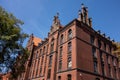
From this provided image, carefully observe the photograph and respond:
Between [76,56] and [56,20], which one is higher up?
[56,20]

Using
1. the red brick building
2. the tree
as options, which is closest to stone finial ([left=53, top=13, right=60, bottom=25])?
the red brick building

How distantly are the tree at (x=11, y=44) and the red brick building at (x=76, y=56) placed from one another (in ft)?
23.8

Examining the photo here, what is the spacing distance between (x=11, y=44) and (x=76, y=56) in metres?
11.4

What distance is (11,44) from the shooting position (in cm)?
2150

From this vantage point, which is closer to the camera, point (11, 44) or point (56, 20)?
point (11, 44)

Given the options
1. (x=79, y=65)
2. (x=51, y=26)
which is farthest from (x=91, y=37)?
(x=51, y=26)

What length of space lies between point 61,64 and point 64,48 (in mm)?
3403

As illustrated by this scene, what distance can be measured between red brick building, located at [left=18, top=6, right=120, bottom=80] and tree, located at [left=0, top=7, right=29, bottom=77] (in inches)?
286

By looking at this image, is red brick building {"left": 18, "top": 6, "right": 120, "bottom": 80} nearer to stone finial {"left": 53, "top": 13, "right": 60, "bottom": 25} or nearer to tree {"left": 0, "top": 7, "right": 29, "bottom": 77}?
stone finial {"left": 53, "top": 13, "right": 60, "bottom": 25}

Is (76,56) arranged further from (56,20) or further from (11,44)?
(56,20)

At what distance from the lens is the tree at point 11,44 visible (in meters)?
19.7

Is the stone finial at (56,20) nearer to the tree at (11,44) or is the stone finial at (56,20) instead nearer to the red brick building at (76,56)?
the red brick building at (76,56)

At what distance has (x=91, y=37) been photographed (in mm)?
29797

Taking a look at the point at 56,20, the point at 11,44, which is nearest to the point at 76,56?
the point at 11,44
